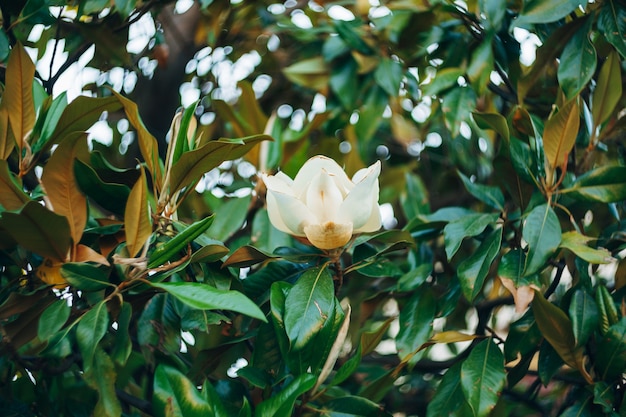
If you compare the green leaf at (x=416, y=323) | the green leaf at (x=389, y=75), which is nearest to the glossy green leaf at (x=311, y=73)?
the green leaf at (x=389, y=75)

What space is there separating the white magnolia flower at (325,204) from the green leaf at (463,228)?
0.51 ft

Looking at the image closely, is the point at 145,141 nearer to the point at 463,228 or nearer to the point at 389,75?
the point at 463,228

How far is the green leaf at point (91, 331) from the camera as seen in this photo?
87cm

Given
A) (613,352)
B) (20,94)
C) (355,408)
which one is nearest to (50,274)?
(20,94)

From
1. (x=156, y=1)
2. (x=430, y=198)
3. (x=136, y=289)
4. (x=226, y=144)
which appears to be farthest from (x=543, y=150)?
(x=430, y=198)

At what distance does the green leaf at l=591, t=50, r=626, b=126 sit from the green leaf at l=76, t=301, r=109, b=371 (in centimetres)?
94

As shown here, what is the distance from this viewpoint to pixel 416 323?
3.96ft

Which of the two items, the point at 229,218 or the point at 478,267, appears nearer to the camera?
the point at 478,267

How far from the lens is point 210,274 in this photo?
1.02 meters

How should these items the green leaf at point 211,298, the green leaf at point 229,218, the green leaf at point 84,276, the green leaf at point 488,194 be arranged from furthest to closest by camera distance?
1. the green leaf at point 229,218
2. the green leaf at point 488,194
3. the green leaf at point 84,276
4. the green leaf at point 211,298

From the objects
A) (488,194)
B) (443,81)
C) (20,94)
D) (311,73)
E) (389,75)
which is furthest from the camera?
(311,73)

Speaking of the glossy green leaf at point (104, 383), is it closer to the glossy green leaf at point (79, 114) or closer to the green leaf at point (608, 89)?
the glossy green leaf at point (79, 114)

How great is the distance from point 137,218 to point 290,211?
218mm

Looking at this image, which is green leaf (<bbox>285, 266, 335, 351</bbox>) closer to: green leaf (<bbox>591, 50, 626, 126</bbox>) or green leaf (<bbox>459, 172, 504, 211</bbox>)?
green leaf (<bbox>459, 172, 504, 211</bbox>)
